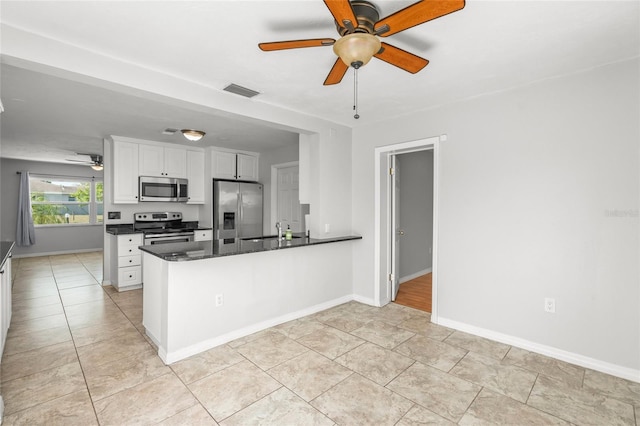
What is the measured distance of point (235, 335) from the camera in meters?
3.00

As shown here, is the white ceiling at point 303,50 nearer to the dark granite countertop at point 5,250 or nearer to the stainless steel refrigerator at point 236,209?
the dark granite countertop at point 5,250

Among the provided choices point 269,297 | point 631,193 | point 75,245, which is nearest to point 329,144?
point 269,297

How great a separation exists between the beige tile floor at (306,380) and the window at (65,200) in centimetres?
594

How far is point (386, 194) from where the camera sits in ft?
13.1

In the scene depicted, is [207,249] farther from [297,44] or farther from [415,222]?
[415,222]

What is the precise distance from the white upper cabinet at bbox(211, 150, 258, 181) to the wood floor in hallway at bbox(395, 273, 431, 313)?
3.50 meters

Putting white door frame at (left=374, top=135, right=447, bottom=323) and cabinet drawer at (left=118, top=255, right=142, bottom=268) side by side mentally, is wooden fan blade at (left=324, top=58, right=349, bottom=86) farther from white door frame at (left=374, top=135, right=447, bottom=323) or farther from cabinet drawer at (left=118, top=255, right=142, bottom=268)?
cabinet drawer at (left=118, top=255, right=142, bottom=268)

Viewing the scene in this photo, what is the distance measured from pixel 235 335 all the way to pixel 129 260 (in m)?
2.77

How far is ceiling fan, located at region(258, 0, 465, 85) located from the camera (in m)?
1.34

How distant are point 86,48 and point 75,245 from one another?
8097 mm

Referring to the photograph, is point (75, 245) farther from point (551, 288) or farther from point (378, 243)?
point (551, 288)

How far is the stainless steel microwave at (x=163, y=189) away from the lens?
16.9ft

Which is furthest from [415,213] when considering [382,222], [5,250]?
[5,250]

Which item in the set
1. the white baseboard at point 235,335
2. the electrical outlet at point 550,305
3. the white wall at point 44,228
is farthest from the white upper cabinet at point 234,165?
the electrical outlet at point 550,305
